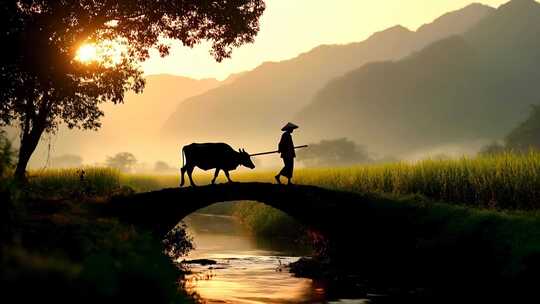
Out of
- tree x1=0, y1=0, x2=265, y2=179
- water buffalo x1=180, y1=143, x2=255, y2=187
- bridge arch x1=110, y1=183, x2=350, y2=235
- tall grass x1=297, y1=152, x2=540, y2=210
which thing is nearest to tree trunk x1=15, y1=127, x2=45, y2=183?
tree x1=0, y1=0, x2=265, y2=179

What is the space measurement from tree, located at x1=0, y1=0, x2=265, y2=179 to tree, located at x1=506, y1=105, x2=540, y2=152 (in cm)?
6869

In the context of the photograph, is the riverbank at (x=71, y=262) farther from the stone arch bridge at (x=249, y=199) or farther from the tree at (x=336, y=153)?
the tree at (x=336, y=153)

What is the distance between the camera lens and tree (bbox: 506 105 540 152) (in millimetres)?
86850

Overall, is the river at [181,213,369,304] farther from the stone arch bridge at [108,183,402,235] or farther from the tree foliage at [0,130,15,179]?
the tree foliage at [0,130,15,179]

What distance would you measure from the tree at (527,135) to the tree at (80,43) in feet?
225

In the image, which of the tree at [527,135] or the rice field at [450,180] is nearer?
the rice field at [450,180]

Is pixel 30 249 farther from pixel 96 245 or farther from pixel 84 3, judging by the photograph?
pixel 84 3

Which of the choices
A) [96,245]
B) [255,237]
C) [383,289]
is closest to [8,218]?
[96,245]

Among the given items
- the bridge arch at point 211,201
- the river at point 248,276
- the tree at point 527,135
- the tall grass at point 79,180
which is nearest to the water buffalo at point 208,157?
the bridge arch at point 211,201

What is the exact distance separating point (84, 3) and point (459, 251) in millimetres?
15736

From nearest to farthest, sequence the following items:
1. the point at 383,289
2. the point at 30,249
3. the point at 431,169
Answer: the point at 30,249
the point at 383,289
the point at 431,169

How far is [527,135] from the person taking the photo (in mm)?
88500

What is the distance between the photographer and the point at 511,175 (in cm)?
2173

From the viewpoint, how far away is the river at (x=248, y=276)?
658 inches
